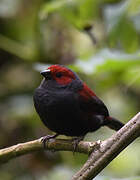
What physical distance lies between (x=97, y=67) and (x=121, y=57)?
17 centimetres

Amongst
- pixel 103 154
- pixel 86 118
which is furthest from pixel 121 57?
pixel 103 154

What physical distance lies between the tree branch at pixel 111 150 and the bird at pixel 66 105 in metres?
0.70

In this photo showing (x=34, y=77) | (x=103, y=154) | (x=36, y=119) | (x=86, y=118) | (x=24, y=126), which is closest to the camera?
(x=103, y=154)

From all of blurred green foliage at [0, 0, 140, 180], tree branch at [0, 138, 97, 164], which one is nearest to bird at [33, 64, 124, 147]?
tree branch at [0, 138, 97, 164]

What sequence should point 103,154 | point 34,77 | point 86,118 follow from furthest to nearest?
point 34,77 → point 86,118 → point 103,154

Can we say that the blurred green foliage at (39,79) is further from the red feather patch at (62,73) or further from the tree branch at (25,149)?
the tree branch at (25,149)

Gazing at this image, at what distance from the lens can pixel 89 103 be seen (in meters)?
2.89

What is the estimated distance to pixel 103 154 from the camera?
6.35ft

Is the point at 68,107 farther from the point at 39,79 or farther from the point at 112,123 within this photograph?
the point at 39,79

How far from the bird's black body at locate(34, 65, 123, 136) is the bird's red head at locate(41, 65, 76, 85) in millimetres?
20

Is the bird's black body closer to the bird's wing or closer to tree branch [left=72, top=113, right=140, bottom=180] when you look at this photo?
the bird's wing

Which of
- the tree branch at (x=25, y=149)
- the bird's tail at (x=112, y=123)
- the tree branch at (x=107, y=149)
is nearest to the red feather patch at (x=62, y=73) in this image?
the bird's tail at (x=112, y=123)

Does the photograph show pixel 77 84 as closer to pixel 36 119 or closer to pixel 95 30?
pixel 36 119

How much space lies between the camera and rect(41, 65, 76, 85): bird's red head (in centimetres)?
288
